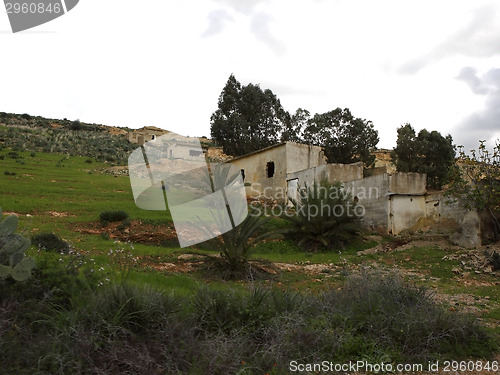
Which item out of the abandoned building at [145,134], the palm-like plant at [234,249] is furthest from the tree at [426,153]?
the abandoned building at [145,134]

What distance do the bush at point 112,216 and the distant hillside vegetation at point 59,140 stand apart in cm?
2353

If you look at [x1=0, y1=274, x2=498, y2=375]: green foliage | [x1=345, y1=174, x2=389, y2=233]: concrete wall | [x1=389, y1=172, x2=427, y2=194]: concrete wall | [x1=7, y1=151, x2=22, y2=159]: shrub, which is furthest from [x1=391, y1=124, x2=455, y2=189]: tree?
[x1=7, y1=151, x2=22, y2=159]: shrub

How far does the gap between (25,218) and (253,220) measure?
9137 mm

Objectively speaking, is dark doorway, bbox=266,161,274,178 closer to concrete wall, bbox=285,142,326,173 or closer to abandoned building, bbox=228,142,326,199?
abandoned building, bbox=228,142,326,199

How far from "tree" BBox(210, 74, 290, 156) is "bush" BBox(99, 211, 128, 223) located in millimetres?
20166

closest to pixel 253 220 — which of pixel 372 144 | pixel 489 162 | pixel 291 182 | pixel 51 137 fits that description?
pixel 489 162

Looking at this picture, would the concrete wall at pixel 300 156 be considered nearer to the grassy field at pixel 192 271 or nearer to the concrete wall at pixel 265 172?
the concrete wall at pixel 265 172

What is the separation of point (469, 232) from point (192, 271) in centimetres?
1044

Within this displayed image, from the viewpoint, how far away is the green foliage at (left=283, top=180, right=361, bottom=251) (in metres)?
14.5

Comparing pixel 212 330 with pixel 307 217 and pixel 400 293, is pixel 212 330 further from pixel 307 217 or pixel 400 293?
pixel 307 217

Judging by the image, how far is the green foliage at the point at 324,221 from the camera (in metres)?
14.5

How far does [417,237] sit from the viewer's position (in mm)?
15062

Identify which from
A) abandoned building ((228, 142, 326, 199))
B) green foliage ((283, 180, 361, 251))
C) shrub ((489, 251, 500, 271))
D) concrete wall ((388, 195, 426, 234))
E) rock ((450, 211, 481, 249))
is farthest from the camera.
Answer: abandoned building ((228, 142, 326, 199))

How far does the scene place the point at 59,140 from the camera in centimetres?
4481
